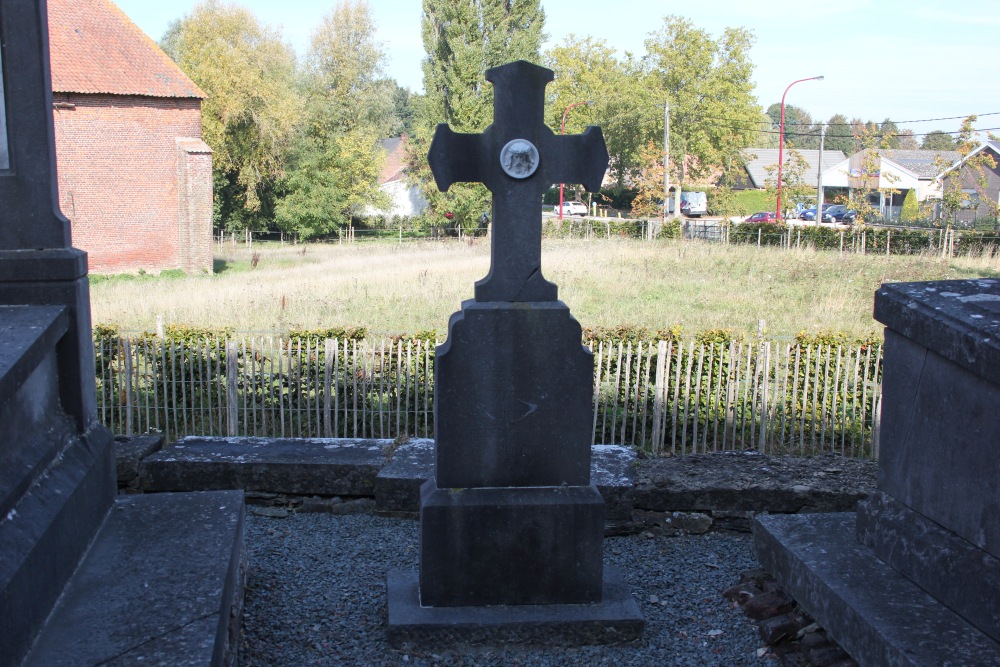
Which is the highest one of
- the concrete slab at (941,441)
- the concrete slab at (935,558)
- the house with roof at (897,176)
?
the house with roof at (897,176)

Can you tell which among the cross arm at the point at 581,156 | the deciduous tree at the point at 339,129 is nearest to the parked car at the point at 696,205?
the deciduous tree at the point at 339,129

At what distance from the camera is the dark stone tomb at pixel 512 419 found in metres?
4.39

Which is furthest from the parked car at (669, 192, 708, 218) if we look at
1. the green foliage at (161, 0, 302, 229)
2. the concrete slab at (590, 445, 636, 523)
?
the concrete slab at (590, 445, 636, 523)

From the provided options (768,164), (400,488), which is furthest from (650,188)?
(768,164)

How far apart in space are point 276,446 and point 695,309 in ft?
41.6

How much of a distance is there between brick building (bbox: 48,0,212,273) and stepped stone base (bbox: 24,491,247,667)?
83.5ft

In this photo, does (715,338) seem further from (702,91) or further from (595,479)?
(702,91)

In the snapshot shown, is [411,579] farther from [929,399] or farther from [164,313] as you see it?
[164,313]

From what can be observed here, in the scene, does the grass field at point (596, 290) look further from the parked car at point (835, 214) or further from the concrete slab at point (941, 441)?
the parked car at point (835, 214)

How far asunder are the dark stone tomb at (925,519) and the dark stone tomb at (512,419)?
101 cm

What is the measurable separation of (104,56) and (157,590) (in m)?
28.6

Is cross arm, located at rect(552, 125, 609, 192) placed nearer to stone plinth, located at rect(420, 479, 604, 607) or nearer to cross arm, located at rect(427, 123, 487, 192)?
cross arm, located at rect(427, 123, 487, 192)

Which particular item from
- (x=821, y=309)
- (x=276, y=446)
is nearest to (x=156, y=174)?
(x=821, y=309)

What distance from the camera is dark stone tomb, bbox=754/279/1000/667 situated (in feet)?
10.9
